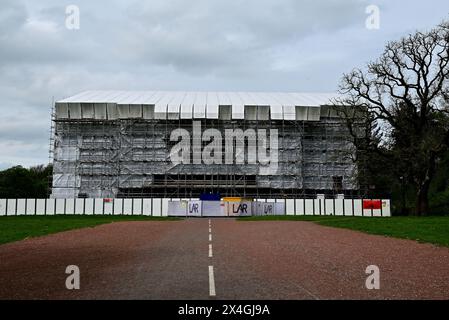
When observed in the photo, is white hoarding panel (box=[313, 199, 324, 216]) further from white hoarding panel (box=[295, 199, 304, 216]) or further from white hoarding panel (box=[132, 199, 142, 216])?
white hoarding panel (box=[132, 199, 142, 216])

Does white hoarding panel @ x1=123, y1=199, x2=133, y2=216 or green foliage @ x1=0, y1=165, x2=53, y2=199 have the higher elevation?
green foliage @ x1=0, y1=165, x2=53, y2=199

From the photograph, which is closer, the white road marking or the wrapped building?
the white road marking

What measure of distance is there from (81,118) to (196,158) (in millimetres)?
14386

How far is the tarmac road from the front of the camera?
7621mm

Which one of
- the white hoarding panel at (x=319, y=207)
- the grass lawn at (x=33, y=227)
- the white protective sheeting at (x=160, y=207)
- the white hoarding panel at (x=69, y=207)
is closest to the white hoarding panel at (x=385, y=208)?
the white protective sheeting at (x=160, y=207)

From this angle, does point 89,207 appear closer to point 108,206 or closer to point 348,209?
point 108,206

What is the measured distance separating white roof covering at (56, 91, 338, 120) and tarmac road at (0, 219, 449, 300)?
130ft

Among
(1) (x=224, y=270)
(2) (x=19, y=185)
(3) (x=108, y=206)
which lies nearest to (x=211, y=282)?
(1) (x=224, y=270)

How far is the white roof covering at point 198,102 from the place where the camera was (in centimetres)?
5506

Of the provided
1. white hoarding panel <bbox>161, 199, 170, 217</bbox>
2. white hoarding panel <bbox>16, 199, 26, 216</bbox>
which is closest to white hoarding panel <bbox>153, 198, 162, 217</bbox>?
white hoarding panel <bbox>161, 199, 170, 217</bbox>

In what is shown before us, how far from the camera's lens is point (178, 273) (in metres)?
9.48

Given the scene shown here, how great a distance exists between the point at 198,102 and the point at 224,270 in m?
49.1

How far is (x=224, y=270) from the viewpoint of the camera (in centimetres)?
995

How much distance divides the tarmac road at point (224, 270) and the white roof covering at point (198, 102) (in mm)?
39707
